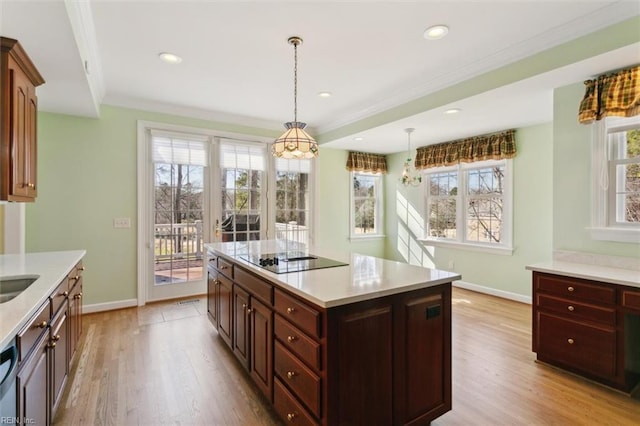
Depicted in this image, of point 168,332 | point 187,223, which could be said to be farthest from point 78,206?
point 168,332

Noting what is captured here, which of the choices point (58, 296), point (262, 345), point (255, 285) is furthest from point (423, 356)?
point (58, 296)

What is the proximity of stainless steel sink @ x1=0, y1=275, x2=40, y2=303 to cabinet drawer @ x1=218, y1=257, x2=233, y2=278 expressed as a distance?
4.06 feet

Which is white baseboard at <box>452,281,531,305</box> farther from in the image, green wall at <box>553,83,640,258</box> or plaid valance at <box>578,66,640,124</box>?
plaid valance at <box>578,66,640,124</box>

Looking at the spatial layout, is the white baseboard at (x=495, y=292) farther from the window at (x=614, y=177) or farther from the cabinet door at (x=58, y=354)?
the cabinet door at (x=58, y=354)

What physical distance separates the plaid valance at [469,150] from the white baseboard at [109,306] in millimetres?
4938

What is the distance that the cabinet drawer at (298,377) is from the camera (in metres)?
1.53

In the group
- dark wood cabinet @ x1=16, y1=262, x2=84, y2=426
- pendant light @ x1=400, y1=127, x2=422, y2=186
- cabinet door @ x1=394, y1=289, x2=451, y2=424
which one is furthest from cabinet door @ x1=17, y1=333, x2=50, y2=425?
pendant light @ x1=400, y1=127, x2=422, y2=186

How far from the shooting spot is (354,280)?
1.82m

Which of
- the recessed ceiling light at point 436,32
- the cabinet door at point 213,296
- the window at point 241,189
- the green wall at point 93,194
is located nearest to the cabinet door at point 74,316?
the cabinet door at point 213,296

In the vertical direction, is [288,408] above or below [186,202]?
below

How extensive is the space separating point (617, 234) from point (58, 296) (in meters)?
4.15

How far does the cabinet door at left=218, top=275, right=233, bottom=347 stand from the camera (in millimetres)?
2671

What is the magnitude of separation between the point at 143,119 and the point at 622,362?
5.42 m

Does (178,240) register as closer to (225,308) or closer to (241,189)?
(241,189)
